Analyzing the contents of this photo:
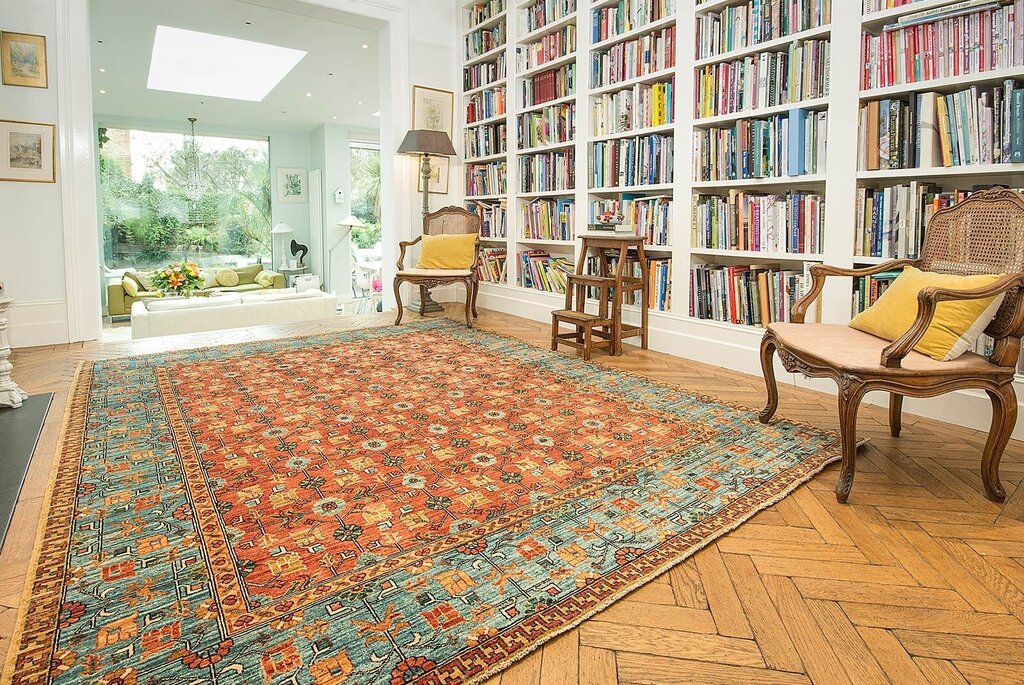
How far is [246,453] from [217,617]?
3.38ft

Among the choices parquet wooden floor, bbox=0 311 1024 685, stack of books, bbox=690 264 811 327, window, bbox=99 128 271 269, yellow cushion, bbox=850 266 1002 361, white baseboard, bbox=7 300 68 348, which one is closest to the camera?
parquet wooden floor, bbox=0 311 1024 685

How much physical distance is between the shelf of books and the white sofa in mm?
4330

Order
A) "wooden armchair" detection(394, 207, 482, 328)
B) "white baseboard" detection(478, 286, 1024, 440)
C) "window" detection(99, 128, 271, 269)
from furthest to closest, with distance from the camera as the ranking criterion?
"window" detection(99, 128, 271, 269), "wooden armchair" detection(394, 207, 482, 328), "white baseboard" detection(478, 286, 1024, 440)

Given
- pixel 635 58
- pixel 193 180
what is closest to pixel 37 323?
pixel 635 58

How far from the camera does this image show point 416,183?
599cm

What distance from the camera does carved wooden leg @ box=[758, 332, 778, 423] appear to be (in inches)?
95.7

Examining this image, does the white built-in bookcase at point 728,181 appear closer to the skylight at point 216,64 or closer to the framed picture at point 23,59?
the skylight at point 216,64

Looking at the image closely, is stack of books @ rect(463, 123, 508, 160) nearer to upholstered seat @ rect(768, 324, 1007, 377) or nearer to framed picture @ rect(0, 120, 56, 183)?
framed picture @ rect(0, 120, 56, 183)

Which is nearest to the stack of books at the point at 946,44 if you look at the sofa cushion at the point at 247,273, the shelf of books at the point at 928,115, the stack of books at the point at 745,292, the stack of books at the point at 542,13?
the shelf of books at the point at 928,115

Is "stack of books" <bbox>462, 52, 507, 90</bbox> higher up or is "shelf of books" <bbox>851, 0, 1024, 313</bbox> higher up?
"stack of books" <bbox>462, 52, 507, 90</bbox>

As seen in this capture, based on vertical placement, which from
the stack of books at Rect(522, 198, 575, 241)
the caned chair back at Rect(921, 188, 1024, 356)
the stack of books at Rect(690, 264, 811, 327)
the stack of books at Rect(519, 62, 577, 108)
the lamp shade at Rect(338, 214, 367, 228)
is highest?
the stack of books at Rect(519, 62, 577, 108)

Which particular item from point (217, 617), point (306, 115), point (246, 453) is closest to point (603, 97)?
point (246, 453)

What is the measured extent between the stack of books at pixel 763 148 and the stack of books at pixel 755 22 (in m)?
0.43

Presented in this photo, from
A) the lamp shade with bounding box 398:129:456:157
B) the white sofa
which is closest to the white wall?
the white sofa
